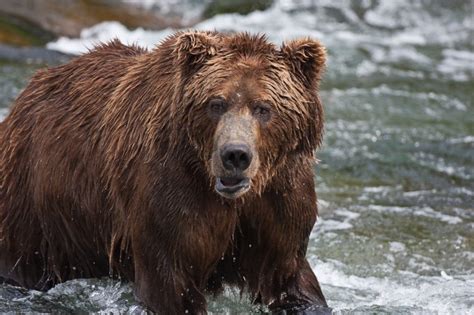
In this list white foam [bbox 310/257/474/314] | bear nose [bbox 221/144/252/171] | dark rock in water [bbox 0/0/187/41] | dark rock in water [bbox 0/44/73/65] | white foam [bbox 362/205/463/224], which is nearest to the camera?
bear nose [bbox 221/144/252/171]

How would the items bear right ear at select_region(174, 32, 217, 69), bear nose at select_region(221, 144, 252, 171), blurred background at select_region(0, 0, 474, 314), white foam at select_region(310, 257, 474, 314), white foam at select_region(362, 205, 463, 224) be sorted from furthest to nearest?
white foam at select_region(362, 205, 463, 224)
blurred background at select_region(0, 0, 474, 314)
white foam at select_region(310, 257, 474, 314)
bear right ear at select_region(174, 32, 217, 69)
bear nose at select_region(221, 144, 252, 171)

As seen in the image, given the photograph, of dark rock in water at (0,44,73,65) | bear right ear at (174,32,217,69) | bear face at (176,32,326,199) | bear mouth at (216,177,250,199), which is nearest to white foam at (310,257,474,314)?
bear face at (176,32,326,199)

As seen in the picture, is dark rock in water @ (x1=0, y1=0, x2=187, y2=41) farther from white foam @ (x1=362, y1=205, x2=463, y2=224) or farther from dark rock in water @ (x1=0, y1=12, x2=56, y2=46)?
white foam @ (x1=362, y1=205, x2=463, y2=224)

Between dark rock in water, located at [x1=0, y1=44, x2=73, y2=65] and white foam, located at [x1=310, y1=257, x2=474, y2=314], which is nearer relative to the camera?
white foam, located at [x1=310, y1=257, x2=474, y2=314]

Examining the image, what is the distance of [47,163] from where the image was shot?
6.29 meters

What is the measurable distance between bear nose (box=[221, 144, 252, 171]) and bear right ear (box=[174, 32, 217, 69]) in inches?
21.8

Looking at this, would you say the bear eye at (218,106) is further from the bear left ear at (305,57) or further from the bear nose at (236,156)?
the bear left ear at (305,57)

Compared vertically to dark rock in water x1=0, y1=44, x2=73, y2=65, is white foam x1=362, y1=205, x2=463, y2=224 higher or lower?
lower

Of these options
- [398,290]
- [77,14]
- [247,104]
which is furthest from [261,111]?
[77,14]

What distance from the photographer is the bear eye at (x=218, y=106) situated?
17.0 feet

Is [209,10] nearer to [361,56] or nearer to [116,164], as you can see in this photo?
[361,56]

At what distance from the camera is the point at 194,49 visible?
17.4 feet

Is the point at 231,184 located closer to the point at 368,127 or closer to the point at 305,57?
the point at 305,57

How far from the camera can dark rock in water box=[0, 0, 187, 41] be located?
47.7ft
